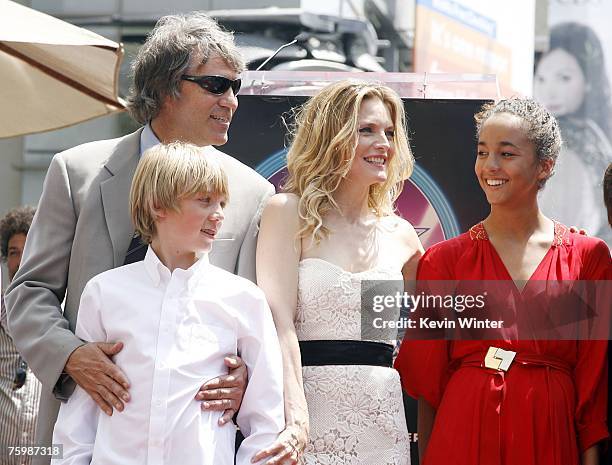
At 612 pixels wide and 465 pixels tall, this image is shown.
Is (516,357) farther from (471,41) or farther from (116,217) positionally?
(471,41)

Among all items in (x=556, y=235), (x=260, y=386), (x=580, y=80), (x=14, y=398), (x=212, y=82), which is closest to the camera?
(x=260, y=386)

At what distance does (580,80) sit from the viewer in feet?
28.3

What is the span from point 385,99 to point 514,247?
2.23ft

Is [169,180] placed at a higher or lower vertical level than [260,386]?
higher

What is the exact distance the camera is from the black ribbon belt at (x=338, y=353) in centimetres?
364

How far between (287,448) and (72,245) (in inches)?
37.7

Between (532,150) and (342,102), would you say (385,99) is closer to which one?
(342,102)

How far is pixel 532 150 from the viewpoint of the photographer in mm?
3893

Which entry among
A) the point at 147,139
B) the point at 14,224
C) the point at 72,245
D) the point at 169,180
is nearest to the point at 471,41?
the point at 14,224

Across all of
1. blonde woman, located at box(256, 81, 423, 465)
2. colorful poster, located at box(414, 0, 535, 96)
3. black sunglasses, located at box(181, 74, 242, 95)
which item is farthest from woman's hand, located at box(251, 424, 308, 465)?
colorful poster, located at box(414, 0, 535, 96)

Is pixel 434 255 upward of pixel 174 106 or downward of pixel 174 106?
downward

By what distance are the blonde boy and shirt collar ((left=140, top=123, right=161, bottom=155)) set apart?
45cm

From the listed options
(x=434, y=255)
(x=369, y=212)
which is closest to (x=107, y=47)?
(x=369, y=212)

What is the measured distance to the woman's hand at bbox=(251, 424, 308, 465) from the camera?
10.3 ft
